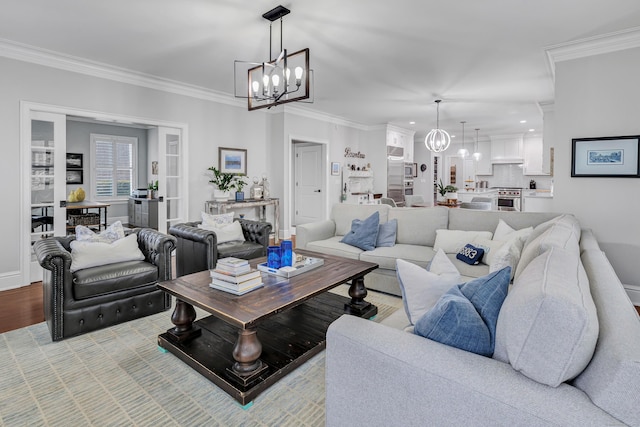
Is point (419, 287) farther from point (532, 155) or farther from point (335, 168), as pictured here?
point (532, 155)

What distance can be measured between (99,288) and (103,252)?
1.17 feet

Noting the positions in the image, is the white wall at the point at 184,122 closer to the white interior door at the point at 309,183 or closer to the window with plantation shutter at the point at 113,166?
the white interior door at the point at 309,183

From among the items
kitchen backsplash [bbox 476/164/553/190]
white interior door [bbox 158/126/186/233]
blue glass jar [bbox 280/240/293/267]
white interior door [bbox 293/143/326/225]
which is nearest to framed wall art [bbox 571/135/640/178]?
blue glass jar [bbox 280/240/293/267]

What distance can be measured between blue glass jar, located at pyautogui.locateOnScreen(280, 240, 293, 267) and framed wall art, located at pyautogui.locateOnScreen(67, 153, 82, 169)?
7599 mm

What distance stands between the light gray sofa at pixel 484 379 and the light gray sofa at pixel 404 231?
211 cm

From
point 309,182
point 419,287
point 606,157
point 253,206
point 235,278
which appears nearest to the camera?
point 419,287

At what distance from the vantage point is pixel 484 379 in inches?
38.2

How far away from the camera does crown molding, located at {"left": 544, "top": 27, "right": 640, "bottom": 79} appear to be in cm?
343

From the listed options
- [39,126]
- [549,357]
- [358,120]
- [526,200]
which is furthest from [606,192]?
[39,126]

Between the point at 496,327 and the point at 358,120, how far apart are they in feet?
24.8

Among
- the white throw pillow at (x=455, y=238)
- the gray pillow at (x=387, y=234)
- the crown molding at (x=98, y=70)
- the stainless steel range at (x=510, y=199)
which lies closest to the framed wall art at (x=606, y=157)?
the white throw pillow at (x=455, y=238)

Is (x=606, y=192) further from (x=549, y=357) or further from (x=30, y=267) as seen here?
(x=30, y=267)

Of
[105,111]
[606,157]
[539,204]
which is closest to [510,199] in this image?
[539,204]

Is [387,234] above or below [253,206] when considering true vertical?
below
